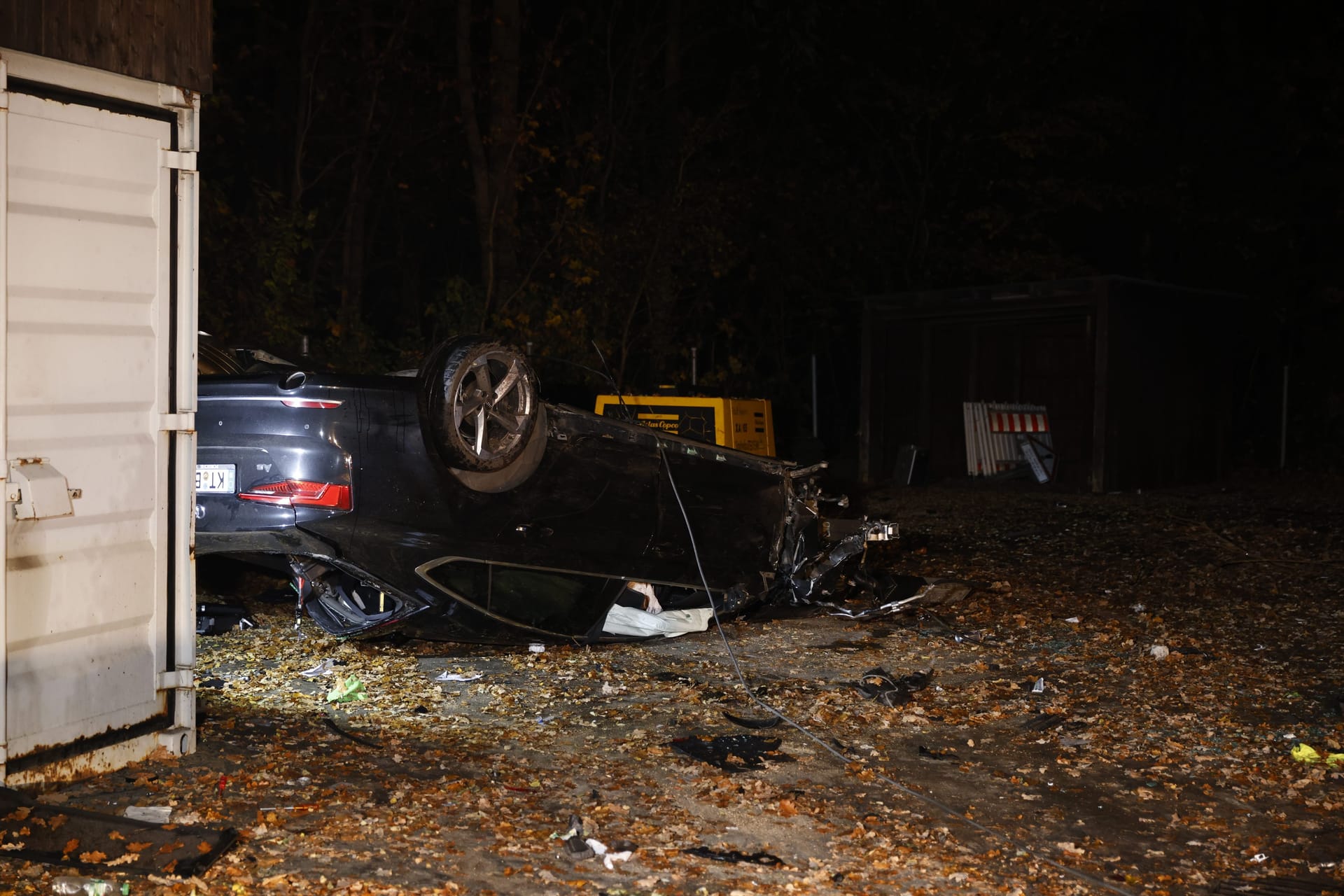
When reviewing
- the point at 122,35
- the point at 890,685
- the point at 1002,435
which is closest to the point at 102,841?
the point at 122,35

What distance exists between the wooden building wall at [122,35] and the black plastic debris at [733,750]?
125 inches

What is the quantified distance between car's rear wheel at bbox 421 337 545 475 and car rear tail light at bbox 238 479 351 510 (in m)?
0.48

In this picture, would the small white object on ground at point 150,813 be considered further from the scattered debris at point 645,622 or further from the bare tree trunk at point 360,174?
the bare tree trunk at point 360,174

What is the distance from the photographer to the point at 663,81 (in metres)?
23.3

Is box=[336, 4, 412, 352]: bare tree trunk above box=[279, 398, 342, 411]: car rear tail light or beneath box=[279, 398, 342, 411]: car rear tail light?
above

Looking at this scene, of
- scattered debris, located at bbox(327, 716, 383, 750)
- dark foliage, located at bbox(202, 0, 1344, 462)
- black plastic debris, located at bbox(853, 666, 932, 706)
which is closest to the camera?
scattered debris, located at bbox(327, 716, 383, 750)

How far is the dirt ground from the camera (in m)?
3.55

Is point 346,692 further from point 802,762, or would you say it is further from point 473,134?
point 473,134

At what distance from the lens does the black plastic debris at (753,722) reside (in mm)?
5195

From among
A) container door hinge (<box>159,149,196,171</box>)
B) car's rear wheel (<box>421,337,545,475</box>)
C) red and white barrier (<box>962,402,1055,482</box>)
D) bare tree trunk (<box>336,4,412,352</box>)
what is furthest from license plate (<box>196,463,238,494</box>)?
red and white barrier (<box>962,402,1055,482</box>)

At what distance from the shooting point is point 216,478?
539 cm

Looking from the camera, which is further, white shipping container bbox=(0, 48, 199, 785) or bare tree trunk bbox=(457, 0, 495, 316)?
bare tree trunk bbox=(457, 0, 495, 316)

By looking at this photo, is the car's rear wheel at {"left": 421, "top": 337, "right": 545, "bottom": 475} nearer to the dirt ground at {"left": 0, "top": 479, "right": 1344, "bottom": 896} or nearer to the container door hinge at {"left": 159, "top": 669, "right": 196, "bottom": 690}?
the dirt ground at {"left": 0, "top": 479, "right": 1344, "bottom": 896}

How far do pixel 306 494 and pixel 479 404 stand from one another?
0.91m
